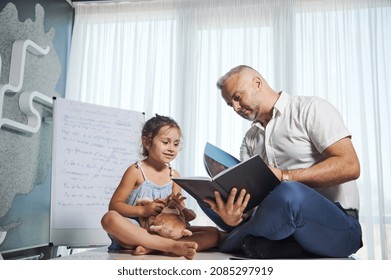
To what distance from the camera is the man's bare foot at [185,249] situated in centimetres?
113

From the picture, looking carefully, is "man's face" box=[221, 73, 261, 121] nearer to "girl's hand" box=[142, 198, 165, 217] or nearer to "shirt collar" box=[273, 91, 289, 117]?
"shirt collar" box=[273, 91, 289, 117]

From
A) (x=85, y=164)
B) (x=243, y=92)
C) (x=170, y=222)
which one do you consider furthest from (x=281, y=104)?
(x=85, y=164)

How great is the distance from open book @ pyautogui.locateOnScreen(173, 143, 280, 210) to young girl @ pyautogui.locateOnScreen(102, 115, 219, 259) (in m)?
0.20

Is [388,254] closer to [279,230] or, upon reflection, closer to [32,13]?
[279,230]

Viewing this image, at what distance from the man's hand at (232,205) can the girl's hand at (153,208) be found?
0.23 m

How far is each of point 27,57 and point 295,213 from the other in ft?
6.55

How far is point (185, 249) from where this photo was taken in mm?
1138

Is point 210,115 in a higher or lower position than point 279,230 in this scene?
higher

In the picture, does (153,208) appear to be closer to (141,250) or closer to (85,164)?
(141,250)

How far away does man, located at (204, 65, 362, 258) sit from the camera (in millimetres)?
1032

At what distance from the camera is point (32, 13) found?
99.6 inches

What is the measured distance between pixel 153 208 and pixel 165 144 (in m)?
0.27

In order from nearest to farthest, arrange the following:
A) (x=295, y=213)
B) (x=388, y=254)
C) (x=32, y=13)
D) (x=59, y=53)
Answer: (x=295, y=213) < (x=388, y=254) < (x=32, y=13) < (x=59, y=53)

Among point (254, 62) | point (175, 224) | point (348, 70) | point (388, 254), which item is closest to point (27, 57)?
point (254, 62)
